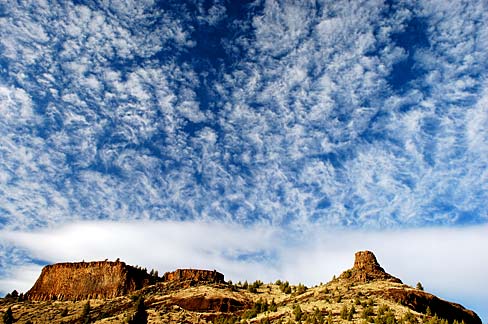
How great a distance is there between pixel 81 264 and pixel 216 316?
45366mm

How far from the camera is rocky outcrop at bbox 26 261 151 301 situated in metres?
94.5

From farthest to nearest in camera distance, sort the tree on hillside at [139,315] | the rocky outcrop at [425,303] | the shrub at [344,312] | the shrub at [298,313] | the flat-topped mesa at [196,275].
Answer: the flat-topped mesa at [196,275] < the tree on hillside at [139,315] < the rocky outcrop at [425,303] < the shrub at [298,313] < the shrub at [344,312]

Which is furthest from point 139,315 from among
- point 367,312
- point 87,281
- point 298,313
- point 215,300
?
point 367,312

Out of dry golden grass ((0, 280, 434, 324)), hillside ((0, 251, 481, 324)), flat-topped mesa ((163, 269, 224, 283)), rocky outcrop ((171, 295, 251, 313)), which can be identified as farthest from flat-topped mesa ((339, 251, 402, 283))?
flat-topped mesa ((163, 269, 224, 283))

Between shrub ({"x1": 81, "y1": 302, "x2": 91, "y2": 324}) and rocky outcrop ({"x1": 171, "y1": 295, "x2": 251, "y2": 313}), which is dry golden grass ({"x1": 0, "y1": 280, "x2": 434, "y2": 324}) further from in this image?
shrub ({"x1": 81, "y1": 302, "x2": 91, "y2": 324})

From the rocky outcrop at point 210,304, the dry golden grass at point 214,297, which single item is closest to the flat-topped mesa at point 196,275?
the dry golden grass at point 214,297

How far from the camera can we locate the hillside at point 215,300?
58656mm

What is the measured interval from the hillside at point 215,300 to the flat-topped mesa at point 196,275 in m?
0.21

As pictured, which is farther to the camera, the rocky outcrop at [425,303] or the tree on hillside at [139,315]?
the tree on hillside at [139,315]

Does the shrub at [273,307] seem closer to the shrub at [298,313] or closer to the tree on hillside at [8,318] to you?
the shrub at [298,313]

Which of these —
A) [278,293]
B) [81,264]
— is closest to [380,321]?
[278,293]

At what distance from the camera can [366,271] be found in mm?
75250

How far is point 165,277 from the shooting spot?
97000mm

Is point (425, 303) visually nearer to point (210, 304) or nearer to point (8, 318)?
point (210, 304)
